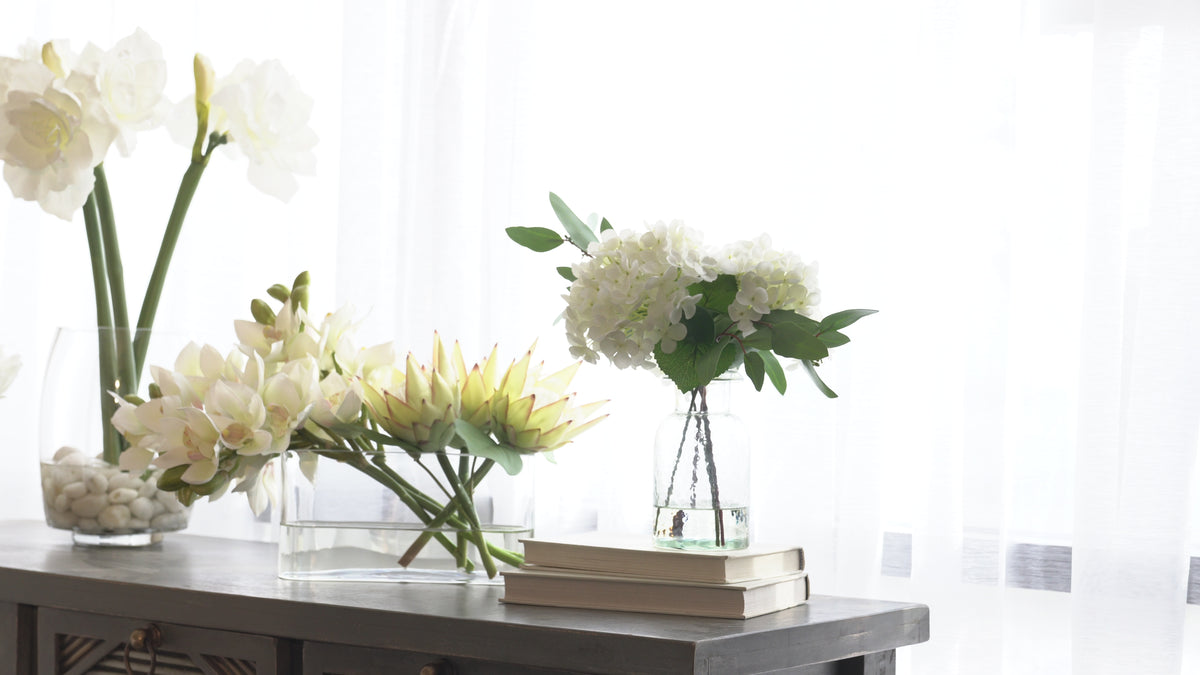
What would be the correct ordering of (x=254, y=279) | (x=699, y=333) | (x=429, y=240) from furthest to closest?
1. (x=254, y=279)
2. (x=429, y=240)
3. (x=699, y=333)

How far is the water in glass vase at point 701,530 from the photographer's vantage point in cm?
101

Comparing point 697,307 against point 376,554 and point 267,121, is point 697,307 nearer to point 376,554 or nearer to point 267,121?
point 376,554

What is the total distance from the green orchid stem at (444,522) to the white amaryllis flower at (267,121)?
446 millimetres

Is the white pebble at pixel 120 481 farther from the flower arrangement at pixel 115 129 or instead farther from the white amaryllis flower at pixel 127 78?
the white amaryllis flower at pixel 127 78

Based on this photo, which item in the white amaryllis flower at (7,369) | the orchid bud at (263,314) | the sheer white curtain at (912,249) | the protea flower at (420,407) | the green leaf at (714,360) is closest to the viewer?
the green leaf at (714,360)

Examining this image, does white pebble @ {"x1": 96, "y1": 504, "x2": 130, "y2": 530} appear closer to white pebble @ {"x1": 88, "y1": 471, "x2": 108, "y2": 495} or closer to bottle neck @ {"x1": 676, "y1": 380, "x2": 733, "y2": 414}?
white pebble @ {"x1": 88, "y1": 471, "x2": 108, "y2": 495}

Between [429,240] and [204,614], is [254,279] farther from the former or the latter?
[204,614]

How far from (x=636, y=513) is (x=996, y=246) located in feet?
1.86

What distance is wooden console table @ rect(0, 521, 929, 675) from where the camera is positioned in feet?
2.84

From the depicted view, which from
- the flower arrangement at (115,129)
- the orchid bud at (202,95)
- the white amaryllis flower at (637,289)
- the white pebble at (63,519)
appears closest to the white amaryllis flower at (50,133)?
the flower arrangement at (115,129)

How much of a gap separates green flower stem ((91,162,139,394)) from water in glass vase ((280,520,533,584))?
0.35 m

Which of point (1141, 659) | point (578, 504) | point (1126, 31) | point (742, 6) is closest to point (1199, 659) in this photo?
point (1141, 659)

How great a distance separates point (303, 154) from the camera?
1383 millimetres

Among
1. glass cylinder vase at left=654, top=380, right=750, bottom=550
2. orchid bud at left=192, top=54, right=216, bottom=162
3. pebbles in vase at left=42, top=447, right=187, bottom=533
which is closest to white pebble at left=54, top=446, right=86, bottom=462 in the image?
pebbles in vase at left=42, top=447, right=187, bottom=533
